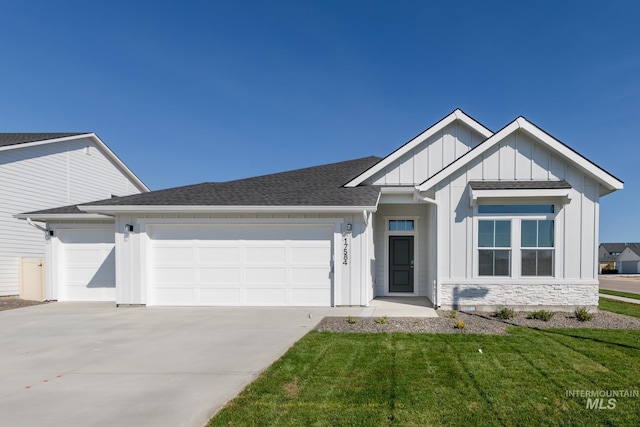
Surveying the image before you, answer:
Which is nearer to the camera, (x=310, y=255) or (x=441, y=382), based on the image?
(x=441, y=382)

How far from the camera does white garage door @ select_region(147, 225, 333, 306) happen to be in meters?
9.85

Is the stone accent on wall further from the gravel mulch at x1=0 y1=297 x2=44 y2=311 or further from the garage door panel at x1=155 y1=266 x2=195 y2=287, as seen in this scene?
the gravel mulch at x1=0 y1=297 x2=44 y2=311

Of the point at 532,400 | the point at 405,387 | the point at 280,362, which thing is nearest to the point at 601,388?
the point at 532,400

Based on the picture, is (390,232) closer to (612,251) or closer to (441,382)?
(441,382)

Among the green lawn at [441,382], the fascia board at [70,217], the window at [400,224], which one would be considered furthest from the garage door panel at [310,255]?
the fascia board at [70,217]

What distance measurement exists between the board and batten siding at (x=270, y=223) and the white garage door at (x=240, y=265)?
202 millimetres

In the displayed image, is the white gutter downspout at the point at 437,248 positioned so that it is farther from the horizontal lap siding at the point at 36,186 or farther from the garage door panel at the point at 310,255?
the horizontal lap siding at the point at 36,186

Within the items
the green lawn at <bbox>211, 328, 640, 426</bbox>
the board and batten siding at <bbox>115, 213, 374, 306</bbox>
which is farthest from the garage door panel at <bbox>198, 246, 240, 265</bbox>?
the green lawn at <bbox>211, 328, 640, 426</bbox>

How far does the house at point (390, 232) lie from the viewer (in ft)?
29.1

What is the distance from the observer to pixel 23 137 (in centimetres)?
1498

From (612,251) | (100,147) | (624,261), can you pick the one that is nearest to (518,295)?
(100,147)

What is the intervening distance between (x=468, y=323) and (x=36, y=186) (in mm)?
16385

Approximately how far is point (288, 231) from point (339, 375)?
5.74 meters

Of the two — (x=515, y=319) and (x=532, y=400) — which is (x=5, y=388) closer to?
(x=532, y=400)
